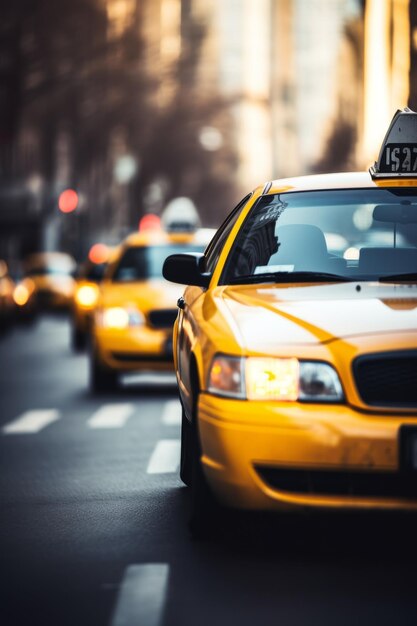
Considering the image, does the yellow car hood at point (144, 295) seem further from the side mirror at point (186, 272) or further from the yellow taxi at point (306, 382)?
the yellow taxi at point (306, 382)

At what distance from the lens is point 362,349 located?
245 inches

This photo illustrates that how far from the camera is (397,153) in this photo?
787 centimetres

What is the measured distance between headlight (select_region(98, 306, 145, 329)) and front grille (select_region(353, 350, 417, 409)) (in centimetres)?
991

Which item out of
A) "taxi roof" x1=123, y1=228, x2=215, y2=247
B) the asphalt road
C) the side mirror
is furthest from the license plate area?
"taxi roof" x1=123, y1=228, x2=215, y2=247

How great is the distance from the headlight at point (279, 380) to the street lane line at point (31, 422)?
6.17 m

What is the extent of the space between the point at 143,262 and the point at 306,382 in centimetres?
1121

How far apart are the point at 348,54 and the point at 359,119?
1538cm

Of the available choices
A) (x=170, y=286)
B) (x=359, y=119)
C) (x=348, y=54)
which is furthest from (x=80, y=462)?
(x=348, y=54)

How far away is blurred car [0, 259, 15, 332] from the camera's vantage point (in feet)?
106

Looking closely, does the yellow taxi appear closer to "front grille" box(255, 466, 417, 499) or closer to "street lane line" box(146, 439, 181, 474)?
"front grille" box(255, 466, 417, 499)

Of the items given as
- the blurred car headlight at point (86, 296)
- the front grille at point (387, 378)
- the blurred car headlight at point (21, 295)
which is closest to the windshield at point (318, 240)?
the front grille at point (387, 378)

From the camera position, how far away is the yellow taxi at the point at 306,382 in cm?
612

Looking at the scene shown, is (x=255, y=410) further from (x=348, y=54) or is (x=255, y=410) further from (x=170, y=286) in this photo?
(x=348, y=54)

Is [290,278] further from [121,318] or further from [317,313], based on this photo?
[121,318]
